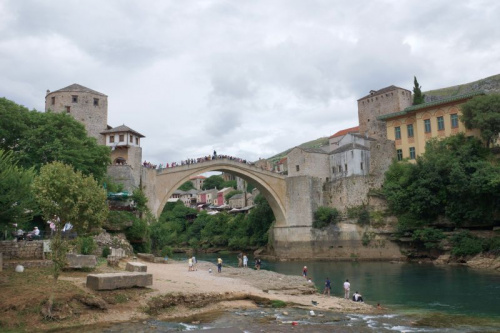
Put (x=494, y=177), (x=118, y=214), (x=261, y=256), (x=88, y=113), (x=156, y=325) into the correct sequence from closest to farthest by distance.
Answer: (x=156, y=325)
(x=118, y=214)
(x=494, y=177)
(x=88, y=113)
(x=261, y=256)

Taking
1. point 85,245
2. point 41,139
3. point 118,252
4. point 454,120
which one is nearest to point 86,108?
point 41,139

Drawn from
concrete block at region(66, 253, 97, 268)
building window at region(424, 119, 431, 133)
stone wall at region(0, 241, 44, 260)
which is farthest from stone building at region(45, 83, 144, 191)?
building window at region(424, 119, 431, 133)

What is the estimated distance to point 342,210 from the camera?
153 feet

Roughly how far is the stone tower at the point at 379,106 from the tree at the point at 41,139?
3765 centimetres

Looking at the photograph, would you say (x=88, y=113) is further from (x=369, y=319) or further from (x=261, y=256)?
(x=369, y=319)

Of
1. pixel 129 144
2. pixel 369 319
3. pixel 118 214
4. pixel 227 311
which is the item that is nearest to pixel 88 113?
pixel 129 144

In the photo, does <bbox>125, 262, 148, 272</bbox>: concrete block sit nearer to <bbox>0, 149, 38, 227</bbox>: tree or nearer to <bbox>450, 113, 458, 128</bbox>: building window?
<bbox>0, 149, 38, 227</bbox>: tree

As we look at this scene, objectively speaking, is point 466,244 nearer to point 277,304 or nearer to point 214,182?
point 277,304

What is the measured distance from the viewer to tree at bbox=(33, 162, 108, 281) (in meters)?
13.7

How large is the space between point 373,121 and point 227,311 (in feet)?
149

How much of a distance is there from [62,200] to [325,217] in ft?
116

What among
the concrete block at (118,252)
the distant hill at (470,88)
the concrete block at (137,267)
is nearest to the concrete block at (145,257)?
the concrete block at (118,252)

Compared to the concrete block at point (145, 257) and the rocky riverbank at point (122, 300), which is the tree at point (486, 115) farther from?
the concrete block at point (145, 257)

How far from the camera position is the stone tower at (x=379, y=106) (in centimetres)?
5506
